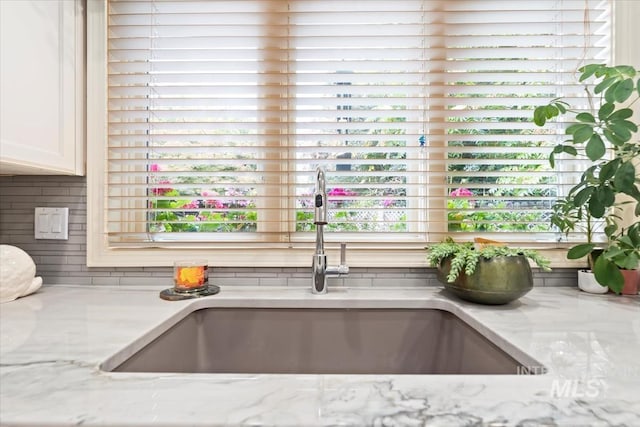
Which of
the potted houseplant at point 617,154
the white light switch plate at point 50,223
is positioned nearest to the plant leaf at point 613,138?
the potted houseplant at point 617,154

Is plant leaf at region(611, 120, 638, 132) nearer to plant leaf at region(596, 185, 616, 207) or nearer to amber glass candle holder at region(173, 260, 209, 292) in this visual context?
plant leaf at region(596, 185, 616, 207)

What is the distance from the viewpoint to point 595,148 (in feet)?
3.32

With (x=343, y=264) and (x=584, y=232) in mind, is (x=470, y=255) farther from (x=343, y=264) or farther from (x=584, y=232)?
(x=584, y=232)

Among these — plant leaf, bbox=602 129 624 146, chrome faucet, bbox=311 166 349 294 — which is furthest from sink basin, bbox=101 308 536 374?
plant leaf, bbox=602 129 624 146

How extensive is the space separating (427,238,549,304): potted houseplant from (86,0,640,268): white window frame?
244mm

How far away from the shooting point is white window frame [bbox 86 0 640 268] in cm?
128

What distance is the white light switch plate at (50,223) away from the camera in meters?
1.28

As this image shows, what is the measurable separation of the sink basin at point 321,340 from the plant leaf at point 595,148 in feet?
1.98

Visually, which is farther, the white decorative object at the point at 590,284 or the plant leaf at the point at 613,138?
the white decorative object at the point at 590,284

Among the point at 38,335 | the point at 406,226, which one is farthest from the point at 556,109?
the point at 38,335

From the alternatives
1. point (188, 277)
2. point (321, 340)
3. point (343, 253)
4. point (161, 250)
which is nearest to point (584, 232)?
point (343, 253)

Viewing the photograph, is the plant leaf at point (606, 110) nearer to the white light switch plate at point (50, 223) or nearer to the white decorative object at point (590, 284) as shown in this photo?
the white decorative object at point (590, 284)

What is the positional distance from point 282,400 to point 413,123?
3.50 ft

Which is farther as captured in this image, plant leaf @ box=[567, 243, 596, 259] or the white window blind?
the white window blind
